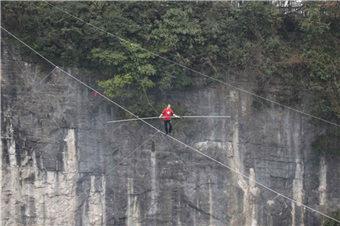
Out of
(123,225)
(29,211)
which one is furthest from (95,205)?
(29,211)

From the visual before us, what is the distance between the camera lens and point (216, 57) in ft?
51.7

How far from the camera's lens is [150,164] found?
16.7 metres

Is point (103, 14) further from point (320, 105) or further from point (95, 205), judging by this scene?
point (320, 105)

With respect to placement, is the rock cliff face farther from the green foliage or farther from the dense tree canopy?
the dense tree canopy

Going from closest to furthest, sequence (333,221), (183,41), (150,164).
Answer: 1. (183,41)
2. (333,221)
3. (150,164)

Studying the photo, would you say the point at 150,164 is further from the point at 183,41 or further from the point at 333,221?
the point at 333,221

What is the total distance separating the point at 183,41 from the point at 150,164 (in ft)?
16.1

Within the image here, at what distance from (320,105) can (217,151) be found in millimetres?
4159

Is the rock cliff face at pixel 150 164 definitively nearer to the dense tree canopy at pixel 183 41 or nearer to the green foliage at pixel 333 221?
the green foliage at pixel 333 221

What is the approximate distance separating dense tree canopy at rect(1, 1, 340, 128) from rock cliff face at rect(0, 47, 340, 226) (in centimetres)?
107

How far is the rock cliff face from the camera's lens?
16297 millimetres

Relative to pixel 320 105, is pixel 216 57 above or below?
above

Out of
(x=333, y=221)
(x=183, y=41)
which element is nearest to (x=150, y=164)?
(x=183, y=41)

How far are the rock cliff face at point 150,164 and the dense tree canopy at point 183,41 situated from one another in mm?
1072
